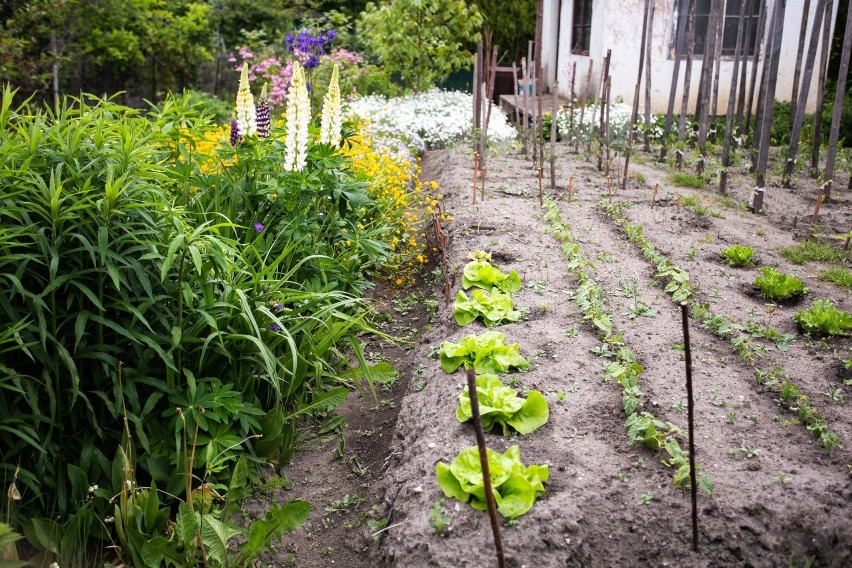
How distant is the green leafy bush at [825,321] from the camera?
13.5 feet

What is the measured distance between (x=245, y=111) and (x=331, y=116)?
0.53m

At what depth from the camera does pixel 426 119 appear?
11188 mm

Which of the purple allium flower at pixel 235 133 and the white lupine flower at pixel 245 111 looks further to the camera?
the purple allium flower at pixel 235 133

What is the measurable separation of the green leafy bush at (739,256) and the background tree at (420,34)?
8358mm

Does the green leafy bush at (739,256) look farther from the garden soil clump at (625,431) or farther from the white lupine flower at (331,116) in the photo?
the white lupine flower at (331,116)

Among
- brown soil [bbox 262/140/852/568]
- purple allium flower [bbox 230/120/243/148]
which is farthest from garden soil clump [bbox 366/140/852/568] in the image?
purple allium flower [bbox 230/120/243/148]

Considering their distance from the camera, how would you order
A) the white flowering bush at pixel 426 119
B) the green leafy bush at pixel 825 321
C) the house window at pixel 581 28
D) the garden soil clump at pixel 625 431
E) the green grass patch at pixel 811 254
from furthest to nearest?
1. the house window at pixel 581 28
2. the white flowering bush at pixel 426 119
3. the green grass patch at pixel 811 254
4. the green leafy bush at pixel 825 321
5. the garden soil clump at pixel 625 431

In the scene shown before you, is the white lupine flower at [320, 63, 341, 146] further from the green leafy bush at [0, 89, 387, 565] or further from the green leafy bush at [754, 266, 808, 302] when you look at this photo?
the green leafy bush at [754, 266, 808, 302]

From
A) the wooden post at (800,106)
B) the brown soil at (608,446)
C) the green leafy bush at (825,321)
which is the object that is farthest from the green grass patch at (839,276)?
the wooden post at (800,106)

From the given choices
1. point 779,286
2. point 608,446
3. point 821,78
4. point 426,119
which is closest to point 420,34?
point 426,119

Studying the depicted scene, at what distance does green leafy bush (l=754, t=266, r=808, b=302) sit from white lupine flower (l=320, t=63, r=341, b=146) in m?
2.90

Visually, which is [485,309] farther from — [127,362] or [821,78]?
[821,78]

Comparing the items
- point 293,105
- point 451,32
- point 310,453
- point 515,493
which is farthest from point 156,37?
point 515,493

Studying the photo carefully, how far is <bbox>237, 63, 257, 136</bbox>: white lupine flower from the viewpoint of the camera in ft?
14.8
